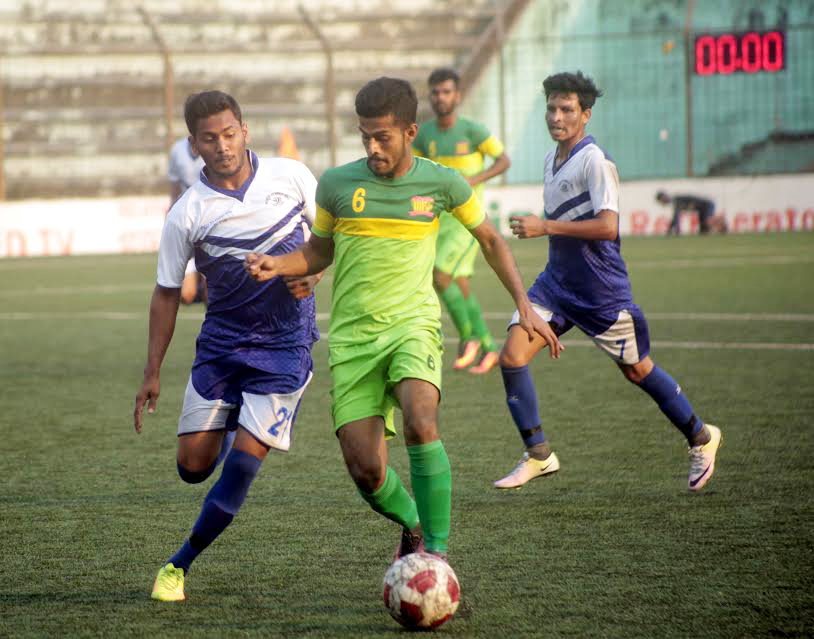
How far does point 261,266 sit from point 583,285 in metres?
2.32

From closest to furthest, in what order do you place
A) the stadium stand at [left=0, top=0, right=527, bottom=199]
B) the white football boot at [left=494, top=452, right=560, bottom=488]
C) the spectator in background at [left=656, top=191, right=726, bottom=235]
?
1. the white football boot at [left=494, top=452, right=560, bottom=488]
2. the spectator in background at [left=656, top=191, right=726, bottom=235]
3. the stadium stand at [left=0, top=0, right=527, bottom=199]

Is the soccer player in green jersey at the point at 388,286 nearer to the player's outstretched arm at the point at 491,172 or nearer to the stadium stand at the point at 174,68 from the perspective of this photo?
the player's outstretched arm at the point at 491,172

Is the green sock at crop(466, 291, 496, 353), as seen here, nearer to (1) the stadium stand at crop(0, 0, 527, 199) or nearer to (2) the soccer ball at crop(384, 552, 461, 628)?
(2) the soccer ball at crop(384, 552, 461, 628)

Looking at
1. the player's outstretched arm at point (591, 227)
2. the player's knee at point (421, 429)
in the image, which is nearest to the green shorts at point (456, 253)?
the player's outstretched arm at point (591, 227)

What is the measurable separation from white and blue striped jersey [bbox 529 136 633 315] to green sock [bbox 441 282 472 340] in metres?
3.57

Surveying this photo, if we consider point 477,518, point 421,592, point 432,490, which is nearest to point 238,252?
point 432,490

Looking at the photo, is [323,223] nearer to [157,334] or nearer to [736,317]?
[157,334]

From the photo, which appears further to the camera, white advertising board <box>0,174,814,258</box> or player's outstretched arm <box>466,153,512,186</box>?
white advertising board <box>0,174,814,258</box>

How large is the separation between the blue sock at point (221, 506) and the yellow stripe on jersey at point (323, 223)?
2.55 ft

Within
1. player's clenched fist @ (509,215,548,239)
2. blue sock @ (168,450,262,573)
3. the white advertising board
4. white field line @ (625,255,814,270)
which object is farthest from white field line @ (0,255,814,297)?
blue sock @ (168,450,262,573)

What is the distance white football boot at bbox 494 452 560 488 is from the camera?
605 cm

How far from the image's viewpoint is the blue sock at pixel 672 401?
247 inches

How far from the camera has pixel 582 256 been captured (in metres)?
6.36

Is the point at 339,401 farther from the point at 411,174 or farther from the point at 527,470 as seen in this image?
the point at 527,470
